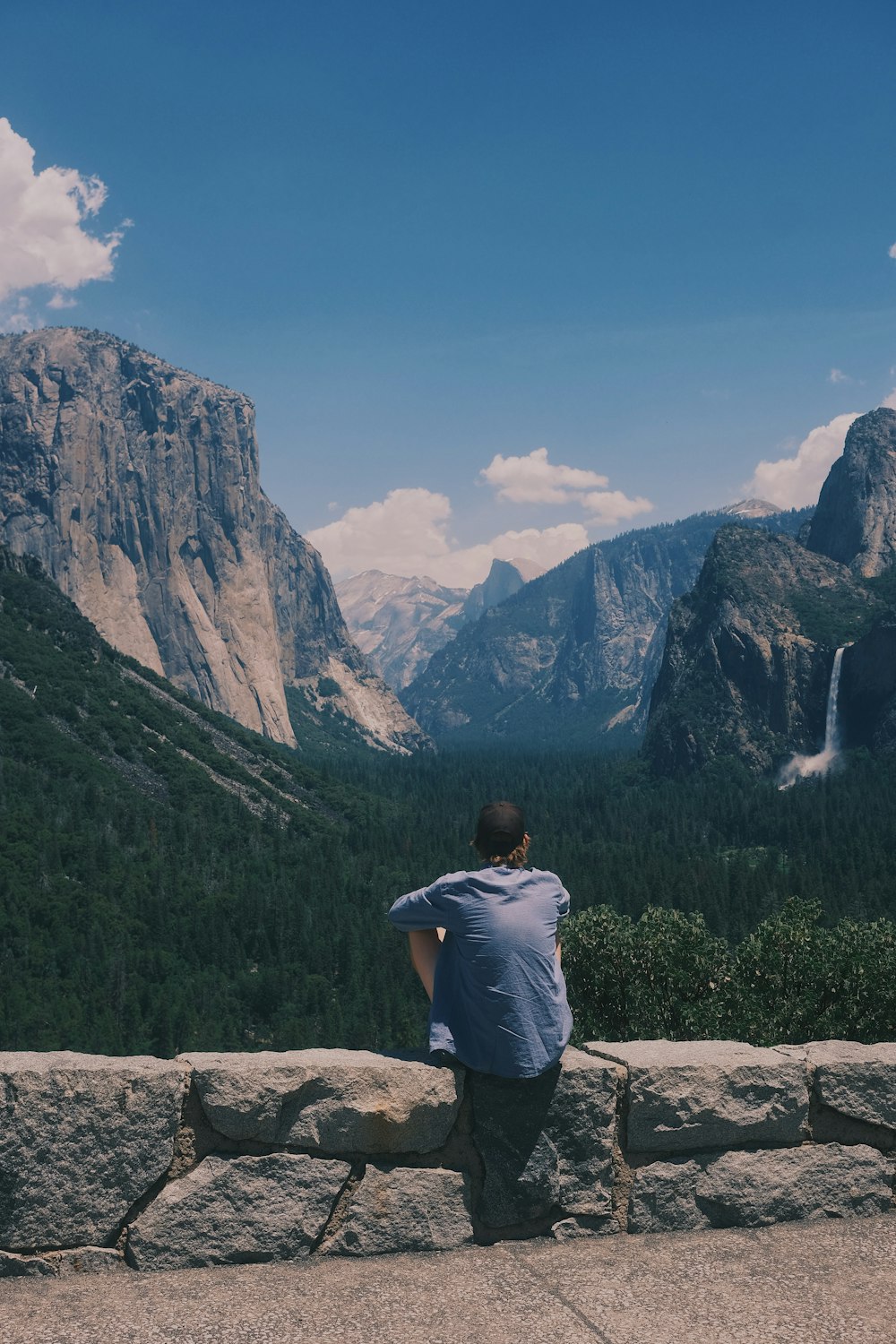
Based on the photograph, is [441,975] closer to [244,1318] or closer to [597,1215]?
[597,1215]

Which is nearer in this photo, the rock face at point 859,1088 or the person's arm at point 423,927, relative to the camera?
the person's arm at point 423,927

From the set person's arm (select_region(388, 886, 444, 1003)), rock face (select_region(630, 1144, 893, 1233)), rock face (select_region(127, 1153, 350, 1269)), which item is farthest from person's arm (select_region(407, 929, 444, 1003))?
rock face (select_region(630, 1144, 893, 1233))

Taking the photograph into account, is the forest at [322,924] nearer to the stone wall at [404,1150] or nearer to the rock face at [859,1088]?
the rock face at [859,1088]

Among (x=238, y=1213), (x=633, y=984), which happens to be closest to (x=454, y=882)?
(x=238, y=1213)

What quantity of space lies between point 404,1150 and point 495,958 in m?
1.66

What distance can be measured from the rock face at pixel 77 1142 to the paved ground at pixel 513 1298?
39 centimetres

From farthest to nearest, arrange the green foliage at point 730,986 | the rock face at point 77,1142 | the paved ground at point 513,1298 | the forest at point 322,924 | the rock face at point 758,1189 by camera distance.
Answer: the forest at point 322,924
the green foliage at point 730,986
the rock face at point 758,1189
the rock face at point 77,1142
the paved ground at point 513,1298

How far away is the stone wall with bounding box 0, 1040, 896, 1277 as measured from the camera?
305 inches

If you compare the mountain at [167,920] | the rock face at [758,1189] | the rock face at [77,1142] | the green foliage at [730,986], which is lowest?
the mountain at [167,920]

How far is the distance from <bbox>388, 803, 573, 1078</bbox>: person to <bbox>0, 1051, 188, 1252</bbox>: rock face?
2.25 m

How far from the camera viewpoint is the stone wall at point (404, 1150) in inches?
305

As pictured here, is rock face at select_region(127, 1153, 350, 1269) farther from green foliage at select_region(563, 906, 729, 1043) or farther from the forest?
green foliage at select_region(563, 906, 729, 1043)

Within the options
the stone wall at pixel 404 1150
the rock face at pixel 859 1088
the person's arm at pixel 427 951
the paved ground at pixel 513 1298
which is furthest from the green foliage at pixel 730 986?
the paved ground at pixel 513 1298

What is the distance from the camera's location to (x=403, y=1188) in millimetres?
8258
